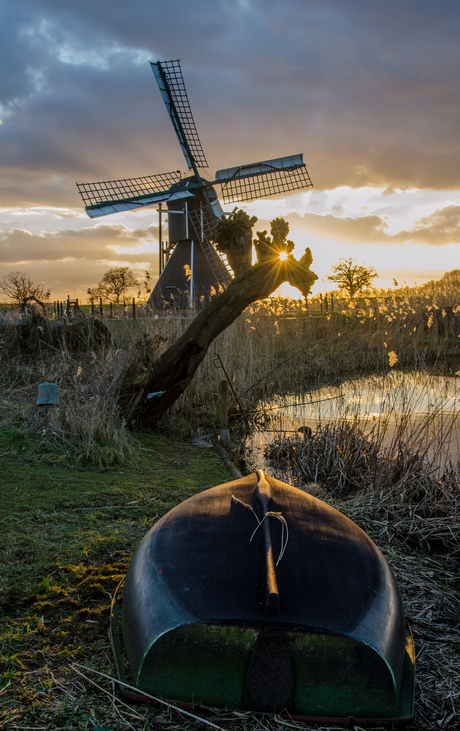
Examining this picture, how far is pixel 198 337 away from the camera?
538 centimetres

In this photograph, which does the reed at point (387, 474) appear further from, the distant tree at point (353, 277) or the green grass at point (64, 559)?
the distant tree at point (353, 277)

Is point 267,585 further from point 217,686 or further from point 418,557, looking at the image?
point 418,557

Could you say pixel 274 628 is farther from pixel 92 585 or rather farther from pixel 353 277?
pixel 353 277

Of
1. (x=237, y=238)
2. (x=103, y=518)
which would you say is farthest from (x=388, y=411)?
(x=103, y=518)

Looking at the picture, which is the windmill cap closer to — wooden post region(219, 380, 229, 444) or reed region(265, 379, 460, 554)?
wooden post region(219, 380, 229, 444)

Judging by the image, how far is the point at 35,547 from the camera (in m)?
2.66

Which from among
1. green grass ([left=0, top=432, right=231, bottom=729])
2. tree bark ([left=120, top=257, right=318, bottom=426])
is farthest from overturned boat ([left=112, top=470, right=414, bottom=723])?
tree bark ([left=120, top=257, right=318, bottom=426])

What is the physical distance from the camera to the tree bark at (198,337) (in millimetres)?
5008

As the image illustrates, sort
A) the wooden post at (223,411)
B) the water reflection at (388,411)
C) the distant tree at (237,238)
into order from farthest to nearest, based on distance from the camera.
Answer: the wooden post at (223,411)
the distant tree at (237,238)
the water reflection at (388,411)

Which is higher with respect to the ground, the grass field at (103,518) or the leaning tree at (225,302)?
the leaning tree at (225,302)

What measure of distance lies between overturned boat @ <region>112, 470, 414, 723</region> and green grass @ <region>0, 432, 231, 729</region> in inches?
11.5

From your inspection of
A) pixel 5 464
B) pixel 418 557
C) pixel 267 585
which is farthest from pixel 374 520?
pixel 5 464

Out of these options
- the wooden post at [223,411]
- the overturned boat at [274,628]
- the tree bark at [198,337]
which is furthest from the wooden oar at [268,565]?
the wooden post at [223,411]

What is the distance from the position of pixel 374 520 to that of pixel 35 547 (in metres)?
2.29
